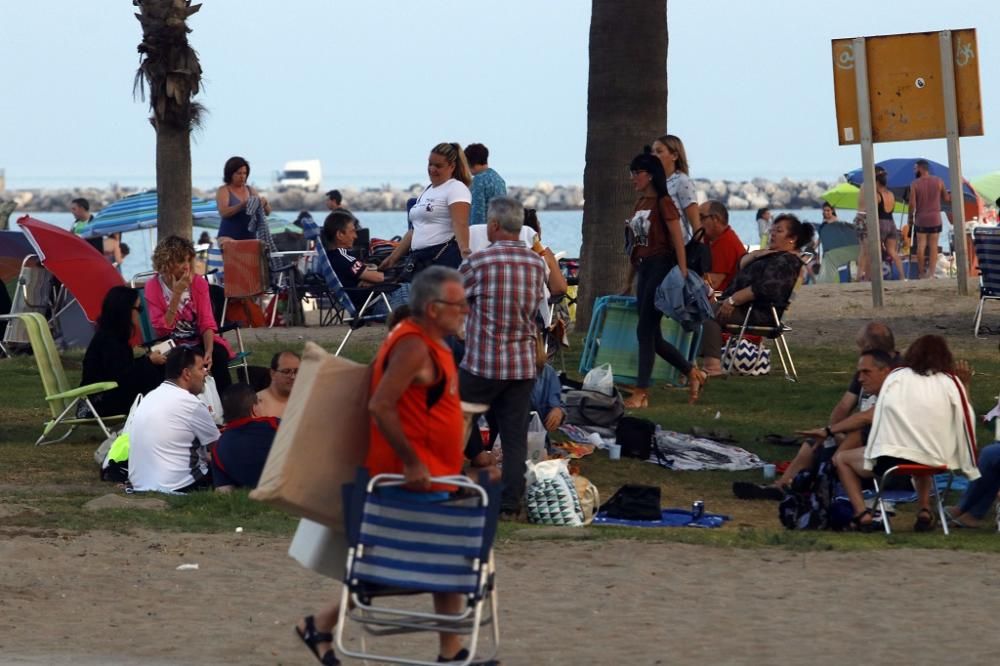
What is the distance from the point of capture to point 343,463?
5.86 metres

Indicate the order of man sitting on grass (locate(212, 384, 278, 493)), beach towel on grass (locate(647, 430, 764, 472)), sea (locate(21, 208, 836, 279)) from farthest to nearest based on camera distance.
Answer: sea (locate(21, 208, 836, 279))
beach towel on grass (locate(647, 430, 764, 472))
man sitting on grass (locate(212, 384, 278, 493))

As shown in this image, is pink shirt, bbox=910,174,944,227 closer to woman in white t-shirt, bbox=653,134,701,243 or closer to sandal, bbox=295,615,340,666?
woman in white t-shirt, bbox=653,134,701,243

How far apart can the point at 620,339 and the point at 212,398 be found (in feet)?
11.5

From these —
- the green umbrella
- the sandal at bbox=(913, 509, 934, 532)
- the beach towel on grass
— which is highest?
the green umbrella

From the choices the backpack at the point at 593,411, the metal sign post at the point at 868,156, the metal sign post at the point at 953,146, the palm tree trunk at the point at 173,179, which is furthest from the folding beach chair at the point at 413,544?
the palm tree trunk at the point at 173,179

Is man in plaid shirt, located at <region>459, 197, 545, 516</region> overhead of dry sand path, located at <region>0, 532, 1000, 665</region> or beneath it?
overhead

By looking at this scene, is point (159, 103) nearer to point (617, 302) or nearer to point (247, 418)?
Answer: point (617, 302)

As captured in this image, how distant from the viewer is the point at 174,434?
10094mm

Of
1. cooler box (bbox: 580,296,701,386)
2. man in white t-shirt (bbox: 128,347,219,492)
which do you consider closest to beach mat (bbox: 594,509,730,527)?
man in white t-shirt (bbox: 128,347,219,492)

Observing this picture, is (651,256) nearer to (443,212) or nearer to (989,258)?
(443,212)

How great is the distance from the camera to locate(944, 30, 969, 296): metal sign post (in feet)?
56.7

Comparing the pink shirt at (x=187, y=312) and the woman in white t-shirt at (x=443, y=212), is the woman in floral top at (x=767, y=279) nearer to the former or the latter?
the woman in white t-shirt at (x=443, y=212)

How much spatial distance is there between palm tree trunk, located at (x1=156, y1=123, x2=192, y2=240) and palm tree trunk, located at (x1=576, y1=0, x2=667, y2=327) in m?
4.75

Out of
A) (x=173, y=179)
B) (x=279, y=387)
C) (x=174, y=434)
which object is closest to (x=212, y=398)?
(x=279, y=387)
